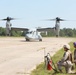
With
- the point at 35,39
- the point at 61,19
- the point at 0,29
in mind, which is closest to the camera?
the point at 35,39

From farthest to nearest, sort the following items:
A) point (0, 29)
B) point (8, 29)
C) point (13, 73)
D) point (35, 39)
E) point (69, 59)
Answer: point (0, 29) → point (8, 29) → point (35, 39) → point (13, 73) → point (69, 59)

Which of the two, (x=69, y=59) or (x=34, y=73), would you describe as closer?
(x=69, y=59)

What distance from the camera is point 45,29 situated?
7512 cm

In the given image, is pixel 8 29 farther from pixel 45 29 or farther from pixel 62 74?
pixel 62 74

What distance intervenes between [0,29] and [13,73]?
166 metres

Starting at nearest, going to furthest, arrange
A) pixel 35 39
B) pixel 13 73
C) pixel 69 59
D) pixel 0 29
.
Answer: pixel 69 59
pixel 13 73
pixel 35 39
pixel 0 29

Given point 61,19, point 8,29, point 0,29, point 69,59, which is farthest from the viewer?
point 0,29

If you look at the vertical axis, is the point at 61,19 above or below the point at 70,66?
above

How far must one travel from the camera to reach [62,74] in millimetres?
12609

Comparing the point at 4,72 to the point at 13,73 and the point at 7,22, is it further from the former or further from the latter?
the point at 7,22

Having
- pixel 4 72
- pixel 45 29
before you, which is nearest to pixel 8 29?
pixel 45 29

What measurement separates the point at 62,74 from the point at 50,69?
1193 millimetres

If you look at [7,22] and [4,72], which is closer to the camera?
[4,72]

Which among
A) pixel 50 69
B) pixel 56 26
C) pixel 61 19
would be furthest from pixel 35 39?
pixel 50 69
